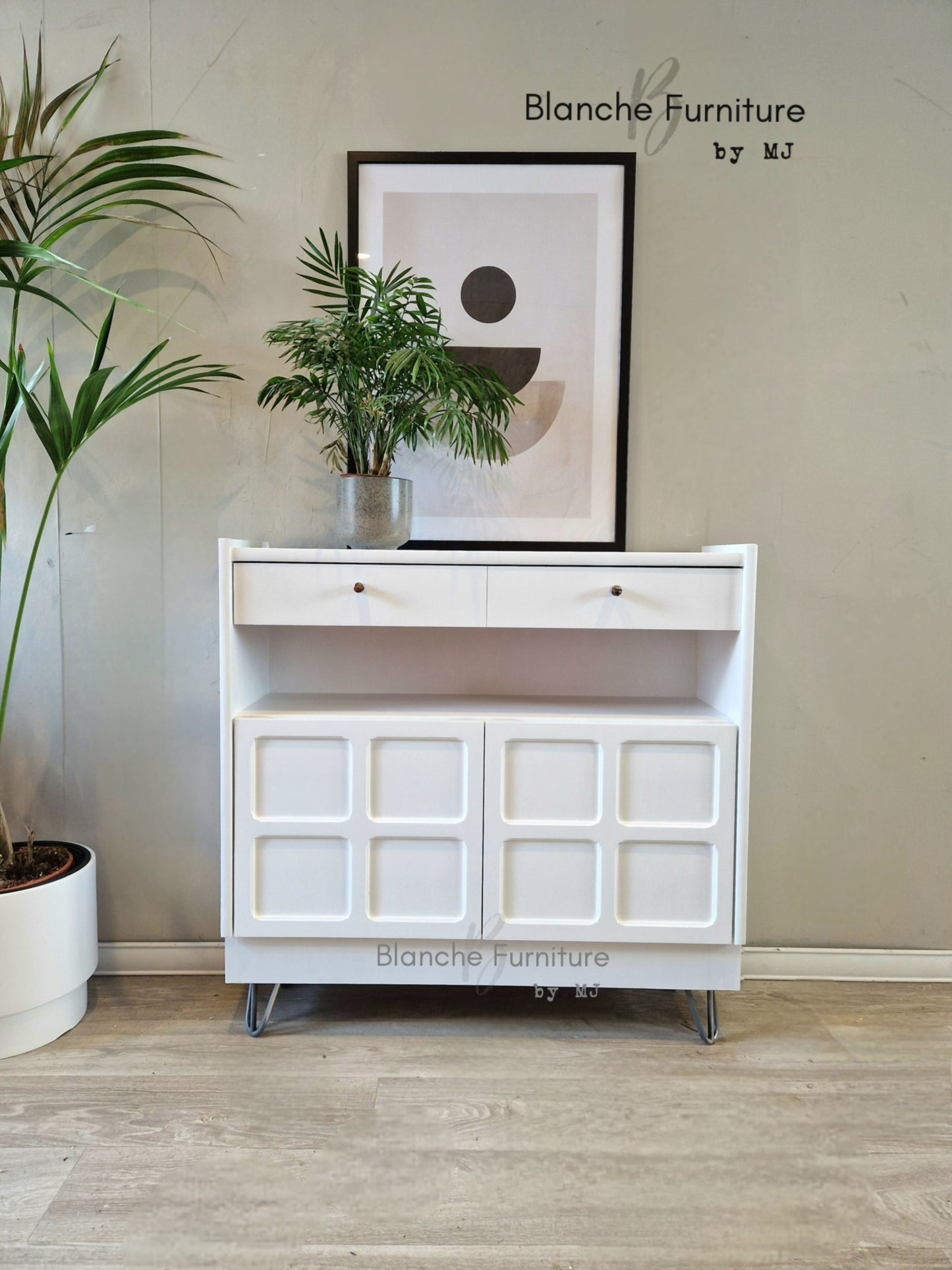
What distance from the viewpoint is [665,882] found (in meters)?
1.55

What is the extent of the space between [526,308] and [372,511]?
61cm

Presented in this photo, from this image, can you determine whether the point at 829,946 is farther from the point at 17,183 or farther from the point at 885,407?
the point at 17,183

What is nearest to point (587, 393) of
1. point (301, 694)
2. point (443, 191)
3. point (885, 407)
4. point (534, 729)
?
point (443, 191)

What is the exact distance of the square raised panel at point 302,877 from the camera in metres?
1.55

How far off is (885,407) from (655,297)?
577mm

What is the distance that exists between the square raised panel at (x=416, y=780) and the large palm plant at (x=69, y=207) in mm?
735

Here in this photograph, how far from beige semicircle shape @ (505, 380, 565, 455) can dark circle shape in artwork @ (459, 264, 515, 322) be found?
0.17 meters

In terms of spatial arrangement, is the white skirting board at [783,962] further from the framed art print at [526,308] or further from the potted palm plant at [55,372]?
the framed art print at [526,308]

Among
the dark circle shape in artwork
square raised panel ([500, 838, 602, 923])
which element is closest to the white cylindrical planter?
square raised panel ([500, 838, 602, 923])

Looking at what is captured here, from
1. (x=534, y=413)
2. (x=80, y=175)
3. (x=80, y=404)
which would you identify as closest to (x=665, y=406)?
(x=534, y=413)

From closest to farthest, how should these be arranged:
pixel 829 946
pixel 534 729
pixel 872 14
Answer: pixel 534 729
pixel 872 14
pixel 829 946

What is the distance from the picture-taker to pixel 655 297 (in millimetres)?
1810

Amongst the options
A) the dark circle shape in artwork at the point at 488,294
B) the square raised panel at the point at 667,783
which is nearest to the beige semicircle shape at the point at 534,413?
the dark circle shape in artwork at the point at 488,294

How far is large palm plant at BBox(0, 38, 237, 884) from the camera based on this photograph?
5.11ft
